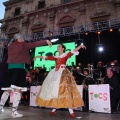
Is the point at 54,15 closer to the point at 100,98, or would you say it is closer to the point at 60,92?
the point at 100,98

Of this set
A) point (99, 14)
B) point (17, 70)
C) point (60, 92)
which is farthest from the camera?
point (99, 14)

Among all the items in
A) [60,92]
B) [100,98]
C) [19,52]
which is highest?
[19,52]

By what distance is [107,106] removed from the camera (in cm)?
425

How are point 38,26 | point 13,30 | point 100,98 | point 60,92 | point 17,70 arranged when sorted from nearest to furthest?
1. point 60,92
2. point 17,70
3. point 100,98
4. point 38,26
5. point 13,30

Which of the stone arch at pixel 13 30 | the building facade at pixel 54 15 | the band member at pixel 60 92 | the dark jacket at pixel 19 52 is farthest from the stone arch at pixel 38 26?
the band member at pixel 60 92

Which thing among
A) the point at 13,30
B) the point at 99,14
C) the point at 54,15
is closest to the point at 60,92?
the point at 99,14

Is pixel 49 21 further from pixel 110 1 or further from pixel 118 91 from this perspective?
pixel 118 91

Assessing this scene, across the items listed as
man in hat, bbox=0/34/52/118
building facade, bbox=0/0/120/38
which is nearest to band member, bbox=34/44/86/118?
man in hat, bbox=0/34/52/118

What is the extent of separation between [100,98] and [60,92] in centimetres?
170

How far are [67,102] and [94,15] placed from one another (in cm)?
1189

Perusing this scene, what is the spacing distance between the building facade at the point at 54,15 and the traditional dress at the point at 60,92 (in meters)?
7.68

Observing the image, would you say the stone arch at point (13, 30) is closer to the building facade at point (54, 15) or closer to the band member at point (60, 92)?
the building facade at point (54, 15)

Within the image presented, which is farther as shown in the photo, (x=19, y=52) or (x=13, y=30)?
(x=13, y=30)

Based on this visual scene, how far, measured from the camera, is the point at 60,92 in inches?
128
